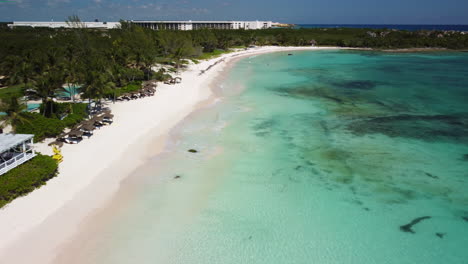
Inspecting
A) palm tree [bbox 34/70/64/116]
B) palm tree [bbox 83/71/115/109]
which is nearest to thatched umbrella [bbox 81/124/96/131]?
palm tree [bbox 34/70/64/116]

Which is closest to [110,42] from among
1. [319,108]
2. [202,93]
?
[202,93]

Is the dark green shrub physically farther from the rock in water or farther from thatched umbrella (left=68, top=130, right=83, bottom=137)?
the rock in water

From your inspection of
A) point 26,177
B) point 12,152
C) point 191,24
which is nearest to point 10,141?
point 12,152

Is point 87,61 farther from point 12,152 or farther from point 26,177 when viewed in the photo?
point 26,177

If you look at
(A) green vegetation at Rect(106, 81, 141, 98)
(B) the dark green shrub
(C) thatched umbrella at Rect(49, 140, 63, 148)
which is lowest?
(C) thatched umbrella at Rect(49, 140, 63, 148)

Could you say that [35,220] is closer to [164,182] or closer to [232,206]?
[164,182]
